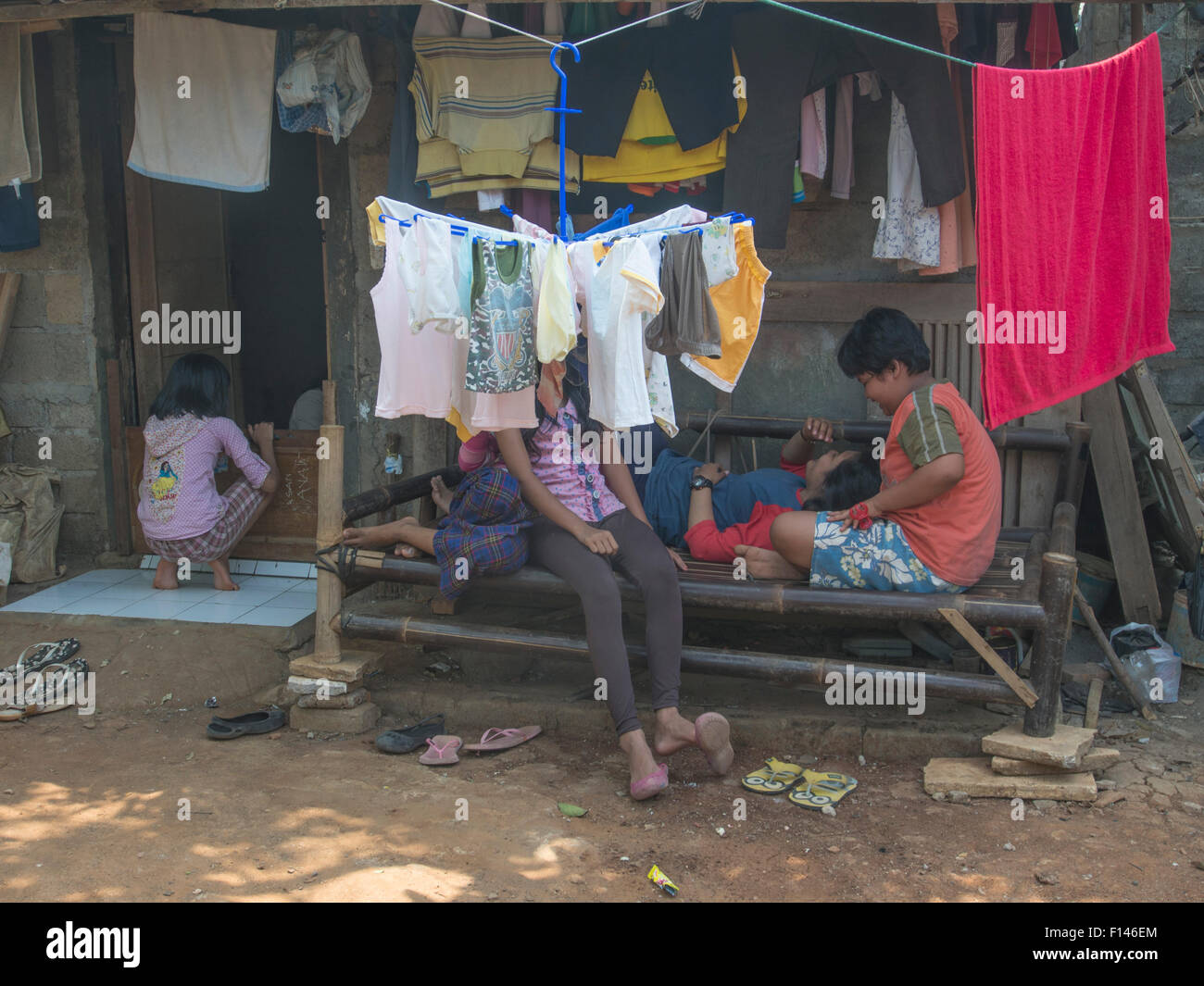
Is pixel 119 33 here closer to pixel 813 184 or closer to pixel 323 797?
pixel 813 184

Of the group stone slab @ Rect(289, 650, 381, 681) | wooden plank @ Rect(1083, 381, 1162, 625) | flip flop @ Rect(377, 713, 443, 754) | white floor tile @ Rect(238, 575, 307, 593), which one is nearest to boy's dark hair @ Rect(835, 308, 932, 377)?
wooden plank @ Rect(1083, 381, 1162, 625)

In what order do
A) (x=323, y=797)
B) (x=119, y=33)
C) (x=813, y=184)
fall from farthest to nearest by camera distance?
1. (x=119, y=33)
2. (x=813, y=184)
3. (x=323, y=797)

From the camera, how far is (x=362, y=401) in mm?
6203

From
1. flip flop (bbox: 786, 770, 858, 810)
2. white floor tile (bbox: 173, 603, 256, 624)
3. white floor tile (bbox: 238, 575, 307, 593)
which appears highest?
white floor tile (bbox: 238, 575, 307, 593)

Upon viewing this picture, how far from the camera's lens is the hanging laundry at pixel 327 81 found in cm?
532

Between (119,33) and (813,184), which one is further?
(119,33)

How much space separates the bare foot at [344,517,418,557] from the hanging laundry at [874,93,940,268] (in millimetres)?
2467

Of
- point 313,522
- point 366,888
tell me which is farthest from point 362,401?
point 366,888

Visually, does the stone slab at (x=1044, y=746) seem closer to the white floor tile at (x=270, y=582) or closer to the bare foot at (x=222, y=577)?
the white floor tile at (x=270, y=582)

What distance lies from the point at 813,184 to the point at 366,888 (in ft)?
12.5

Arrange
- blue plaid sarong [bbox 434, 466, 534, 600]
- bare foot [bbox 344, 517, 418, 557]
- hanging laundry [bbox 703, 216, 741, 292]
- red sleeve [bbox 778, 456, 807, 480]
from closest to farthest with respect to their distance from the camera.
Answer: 1. hanging laundry [bbox 703, 216, 741, 292]
2. blue plaid sarong [bbox 434, 466, 534, 600]
3. bare foot [bbox 344, 517, 418, 557]
4. red sleeve [bbox 778, 456, 807, 480]

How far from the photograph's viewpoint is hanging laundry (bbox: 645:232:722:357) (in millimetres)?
4133

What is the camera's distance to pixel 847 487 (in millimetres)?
4852

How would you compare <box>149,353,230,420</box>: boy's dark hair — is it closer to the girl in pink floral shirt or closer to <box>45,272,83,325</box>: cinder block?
the girl in pink floral shirt
